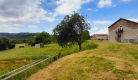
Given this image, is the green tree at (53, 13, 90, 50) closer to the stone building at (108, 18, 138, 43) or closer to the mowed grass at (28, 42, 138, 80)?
the mowed grass at (28, 42, 138, 80)

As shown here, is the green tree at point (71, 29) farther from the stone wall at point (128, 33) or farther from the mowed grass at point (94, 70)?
the stone wall at point (128, 33)

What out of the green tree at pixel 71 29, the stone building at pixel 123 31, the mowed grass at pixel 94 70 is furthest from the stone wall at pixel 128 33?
the mowed grass at pixel 94 70

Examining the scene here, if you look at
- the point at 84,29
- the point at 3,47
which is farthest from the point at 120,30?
the point at 3,47

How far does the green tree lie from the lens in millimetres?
21078

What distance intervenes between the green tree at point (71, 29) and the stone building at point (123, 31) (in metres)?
23.2

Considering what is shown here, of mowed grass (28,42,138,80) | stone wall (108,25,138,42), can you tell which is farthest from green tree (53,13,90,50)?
stone wall (108,25,138,42)

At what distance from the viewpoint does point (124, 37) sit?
37969 millimetres

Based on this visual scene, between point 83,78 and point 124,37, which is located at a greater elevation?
point 124,37

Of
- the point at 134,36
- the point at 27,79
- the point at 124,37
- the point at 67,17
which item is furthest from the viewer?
the point at 124,37

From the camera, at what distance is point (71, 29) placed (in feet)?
70.7

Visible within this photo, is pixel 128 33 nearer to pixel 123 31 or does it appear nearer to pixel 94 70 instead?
pixel 123 31

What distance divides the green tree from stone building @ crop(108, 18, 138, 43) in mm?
23226

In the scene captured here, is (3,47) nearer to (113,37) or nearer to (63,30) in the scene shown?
(63,30)

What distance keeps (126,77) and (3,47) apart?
71944 millimetres
